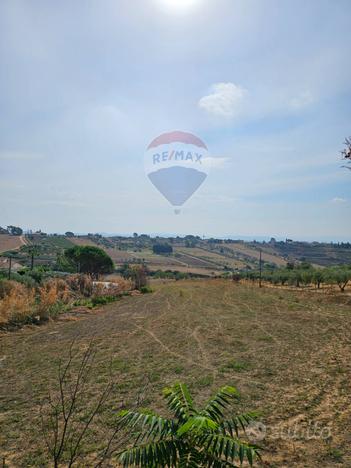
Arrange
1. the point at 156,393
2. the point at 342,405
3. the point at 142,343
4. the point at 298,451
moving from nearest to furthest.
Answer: the point at 298,451 < the point at 342,405 < the point at 156,393 < the point at 142,343

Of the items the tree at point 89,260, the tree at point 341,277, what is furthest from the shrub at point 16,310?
Answer: the tree at point 89,260

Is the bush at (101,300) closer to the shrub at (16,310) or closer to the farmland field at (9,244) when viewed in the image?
the shrub at (16,310)

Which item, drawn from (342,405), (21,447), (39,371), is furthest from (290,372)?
(39,371)

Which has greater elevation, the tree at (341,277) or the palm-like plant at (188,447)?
the palm-like plant at (188,447)

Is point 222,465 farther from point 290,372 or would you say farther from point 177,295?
point 177,295

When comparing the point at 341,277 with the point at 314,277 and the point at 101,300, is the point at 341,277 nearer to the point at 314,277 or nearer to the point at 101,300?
the point at 314,277
